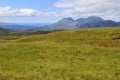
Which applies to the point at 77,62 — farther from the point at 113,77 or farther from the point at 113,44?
the point at 113,44

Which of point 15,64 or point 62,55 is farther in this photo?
point 62,55

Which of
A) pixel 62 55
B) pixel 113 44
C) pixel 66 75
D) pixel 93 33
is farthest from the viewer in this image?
pixel 93 33

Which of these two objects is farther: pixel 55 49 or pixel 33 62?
pixel 55 49

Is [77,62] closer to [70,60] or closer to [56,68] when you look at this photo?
[70,60]

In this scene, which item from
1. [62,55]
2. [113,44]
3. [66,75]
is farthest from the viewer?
[113,44]

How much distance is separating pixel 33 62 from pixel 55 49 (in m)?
8.35

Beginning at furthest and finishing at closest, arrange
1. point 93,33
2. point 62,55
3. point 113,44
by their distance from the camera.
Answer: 1. point 93,33
2. point 113,44
3. point 62,55

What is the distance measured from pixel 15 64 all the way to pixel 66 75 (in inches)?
302

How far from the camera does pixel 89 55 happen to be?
33281mm

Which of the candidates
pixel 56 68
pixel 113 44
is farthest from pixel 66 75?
pixel 113 44

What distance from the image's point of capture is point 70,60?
2986 cm

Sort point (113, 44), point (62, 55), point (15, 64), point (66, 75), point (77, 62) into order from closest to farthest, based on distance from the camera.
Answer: point (66, 75) < point (15, 64) < point (77, 62) < point (62, 55) < point (113, 44)

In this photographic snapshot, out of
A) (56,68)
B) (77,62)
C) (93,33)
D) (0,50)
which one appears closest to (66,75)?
(56,68)

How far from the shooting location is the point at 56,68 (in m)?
24.5
